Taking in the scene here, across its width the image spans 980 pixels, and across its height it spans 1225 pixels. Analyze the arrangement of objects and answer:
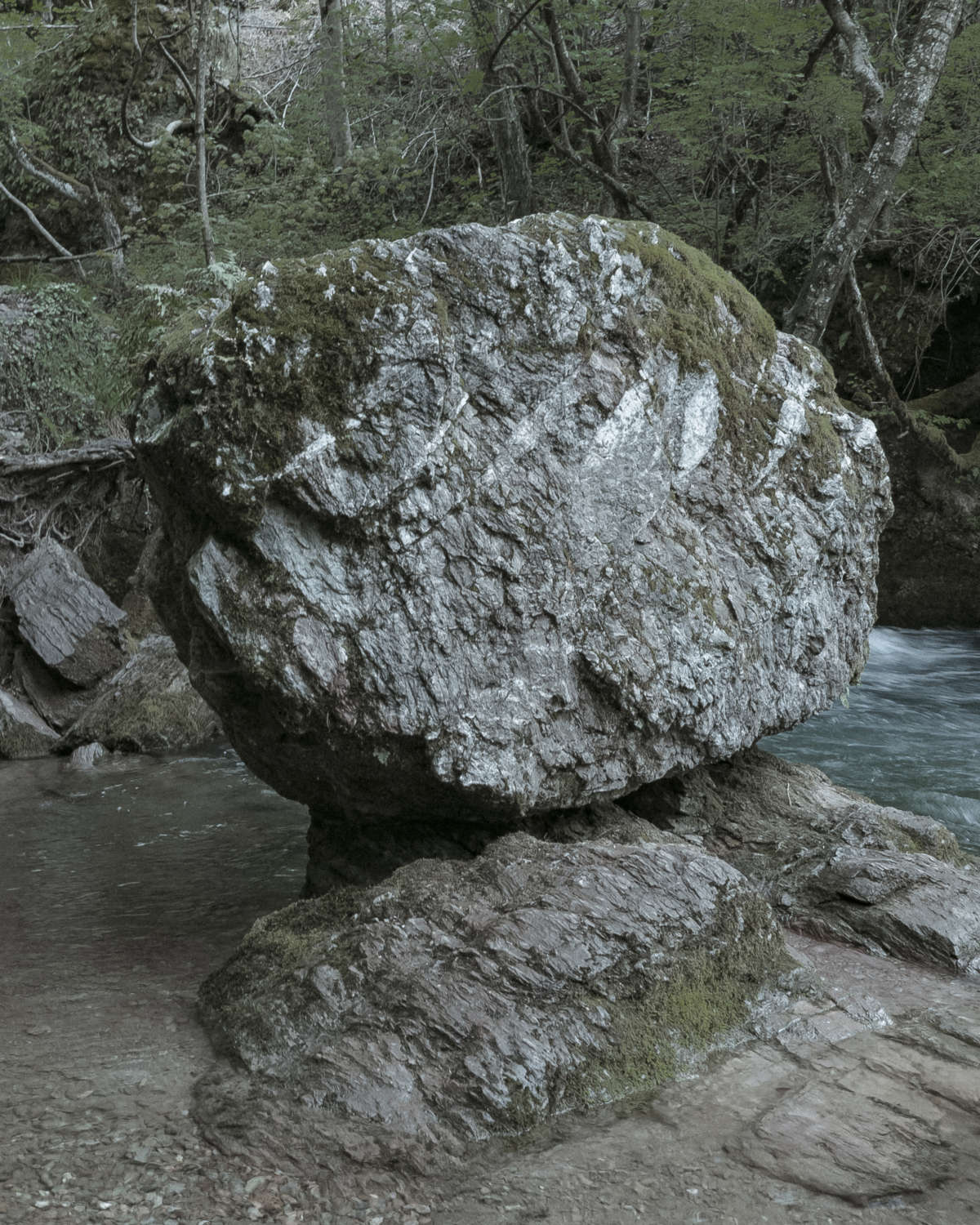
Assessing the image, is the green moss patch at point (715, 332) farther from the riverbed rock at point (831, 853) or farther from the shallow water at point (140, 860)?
the shallow water at point (140, 860)

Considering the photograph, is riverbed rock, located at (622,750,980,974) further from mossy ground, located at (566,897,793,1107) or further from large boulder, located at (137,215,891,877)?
mossy ground, located at (566,897,793,1107)

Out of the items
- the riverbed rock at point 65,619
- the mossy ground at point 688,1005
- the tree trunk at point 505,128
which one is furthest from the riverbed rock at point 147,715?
the tree trunk at point 505,128

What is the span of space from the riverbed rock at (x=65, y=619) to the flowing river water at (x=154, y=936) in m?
1.47

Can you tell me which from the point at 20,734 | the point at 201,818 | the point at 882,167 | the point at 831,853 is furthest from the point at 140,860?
the point at 882,167

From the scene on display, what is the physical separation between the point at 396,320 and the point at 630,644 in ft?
5.72

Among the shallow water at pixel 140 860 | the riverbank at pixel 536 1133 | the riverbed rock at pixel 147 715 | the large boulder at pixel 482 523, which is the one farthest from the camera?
the riverbed rock at pixel 147 715

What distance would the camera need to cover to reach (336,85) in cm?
1515

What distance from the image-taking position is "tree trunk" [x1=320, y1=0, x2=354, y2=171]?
1458cm

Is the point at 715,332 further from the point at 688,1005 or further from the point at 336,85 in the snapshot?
the point at 336,85

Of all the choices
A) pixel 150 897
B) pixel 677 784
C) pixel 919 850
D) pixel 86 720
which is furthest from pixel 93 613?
pixel 919 850

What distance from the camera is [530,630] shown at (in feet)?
14.5

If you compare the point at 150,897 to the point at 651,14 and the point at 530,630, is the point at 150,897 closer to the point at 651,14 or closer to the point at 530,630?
the point at 530,630

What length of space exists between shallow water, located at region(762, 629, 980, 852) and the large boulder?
91.4 inches

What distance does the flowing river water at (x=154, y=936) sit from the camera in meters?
2.80
